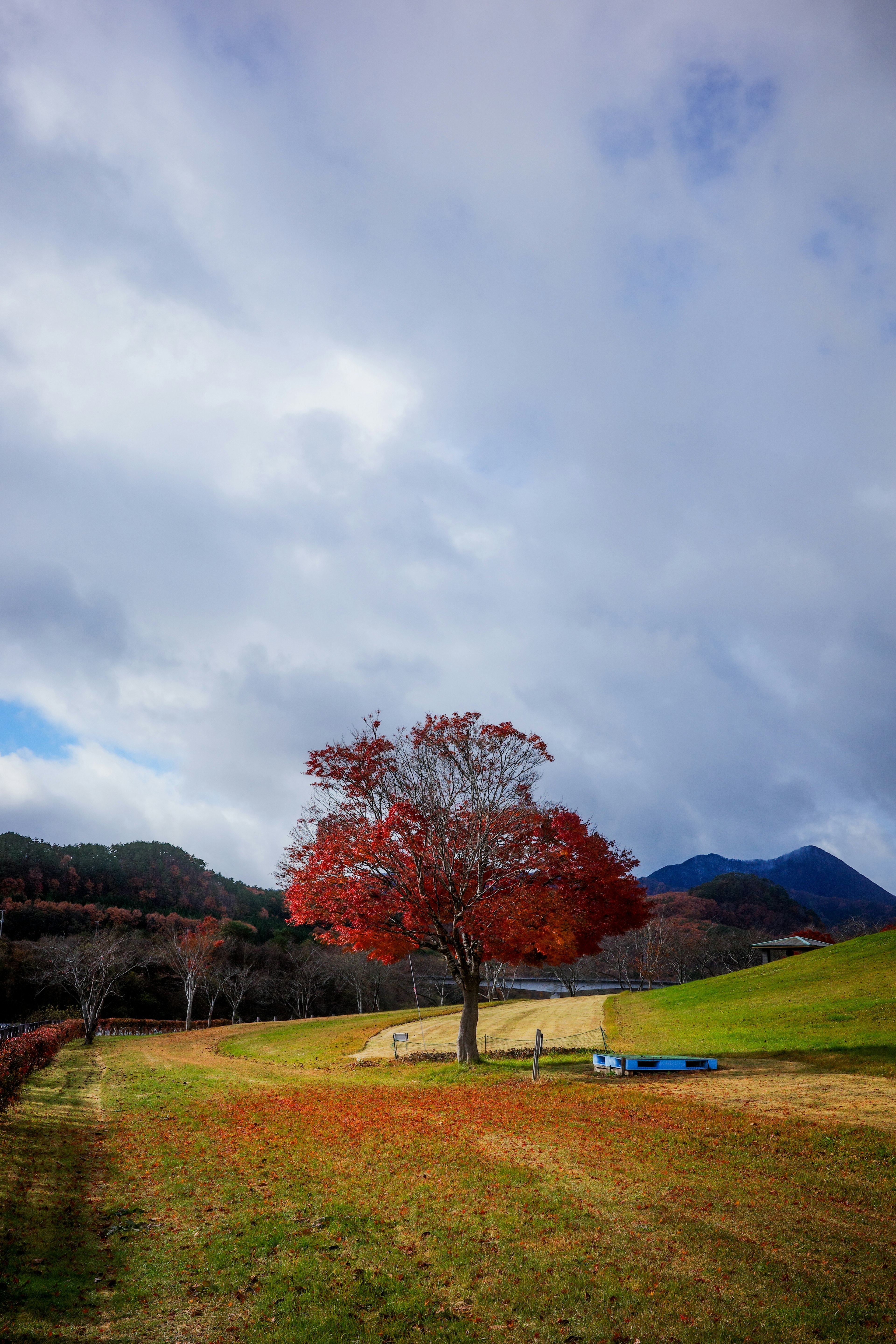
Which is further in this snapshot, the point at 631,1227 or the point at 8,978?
the point at 8,978

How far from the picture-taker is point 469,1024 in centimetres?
2383

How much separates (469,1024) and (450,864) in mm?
6209

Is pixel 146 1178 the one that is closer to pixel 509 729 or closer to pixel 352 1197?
pixel 352 1197

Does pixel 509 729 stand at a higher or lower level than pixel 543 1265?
higher

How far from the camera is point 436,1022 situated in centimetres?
4228

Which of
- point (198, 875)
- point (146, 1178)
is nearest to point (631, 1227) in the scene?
point (146, 1178)

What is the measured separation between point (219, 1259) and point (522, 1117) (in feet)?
28.4

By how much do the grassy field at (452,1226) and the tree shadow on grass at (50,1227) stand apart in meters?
0.04

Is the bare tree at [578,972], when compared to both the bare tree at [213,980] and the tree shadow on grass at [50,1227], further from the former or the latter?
the tree shadow on grass at [50,1227]

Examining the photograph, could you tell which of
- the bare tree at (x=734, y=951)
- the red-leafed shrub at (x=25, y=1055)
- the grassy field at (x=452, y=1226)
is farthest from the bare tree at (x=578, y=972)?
the grassy field at (x=452, y=1226)

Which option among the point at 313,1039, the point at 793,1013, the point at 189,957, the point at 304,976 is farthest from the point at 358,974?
the point at 793,1013

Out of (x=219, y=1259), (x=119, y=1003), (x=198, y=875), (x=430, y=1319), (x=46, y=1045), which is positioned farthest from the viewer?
(x=198, y=875)

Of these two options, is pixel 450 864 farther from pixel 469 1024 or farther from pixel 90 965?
pixel 90 965

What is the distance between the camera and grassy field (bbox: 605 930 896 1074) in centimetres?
2205
